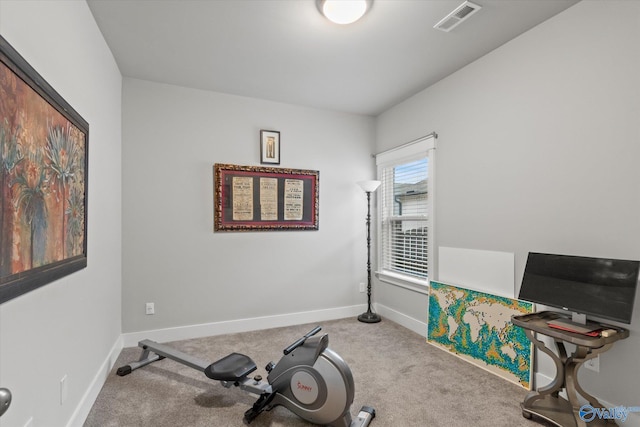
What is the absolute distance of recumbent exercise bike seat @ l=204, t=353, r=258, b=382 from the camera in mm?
2232

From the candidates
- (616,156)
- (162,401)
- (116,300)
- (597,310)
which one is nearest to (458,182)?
(616,156)

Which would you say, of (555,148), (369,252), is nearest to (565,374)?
(555,148)

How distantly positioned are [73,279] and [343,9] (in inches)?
94.2

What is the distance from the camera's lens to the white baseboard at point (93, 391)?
76.8 inches

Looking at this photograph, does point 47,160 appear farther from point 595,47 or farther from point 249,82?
point 595,47

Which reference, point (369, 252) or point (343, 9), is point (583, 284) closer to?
point (343, 9)

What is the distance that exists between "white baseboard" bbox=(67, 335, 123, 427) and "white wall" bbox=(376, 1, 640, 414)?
10.3 ft

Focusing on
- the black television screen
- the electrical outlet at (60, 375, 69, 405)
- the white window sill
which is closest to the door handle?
the electrical outlet at (60, 375, 69, 405)

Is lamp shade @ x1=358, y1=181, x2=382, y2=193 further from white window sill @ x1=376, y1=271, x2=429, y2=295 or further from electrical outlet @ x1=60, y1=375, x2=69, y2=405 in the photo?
electrical outlet @ x1=60, y1=375, x2=69, y2=405

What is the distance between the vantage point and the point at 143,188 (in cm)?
335

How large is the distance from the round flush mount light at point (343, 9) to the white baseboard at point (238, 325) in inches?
123

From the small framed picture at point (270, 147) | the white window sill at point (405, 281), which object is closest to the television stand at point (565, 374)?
the white window sill at point (405, 281)

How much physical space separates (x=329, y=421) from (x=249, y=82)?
122 inches

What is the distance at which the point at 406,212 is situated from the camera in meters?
4.01
